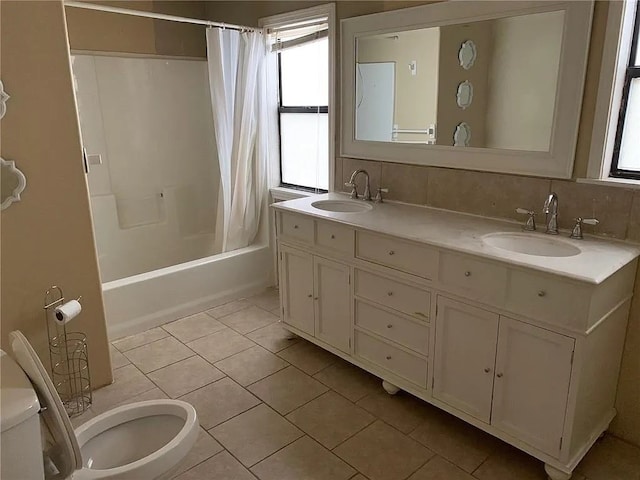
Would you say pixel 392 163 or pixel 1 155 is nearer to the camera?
pixel 1 155

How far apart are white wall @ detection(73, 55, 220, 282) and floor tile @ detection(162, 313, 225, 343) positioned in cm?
64

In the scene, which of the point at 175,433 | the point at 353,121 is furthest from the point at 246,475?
the point at 353,121

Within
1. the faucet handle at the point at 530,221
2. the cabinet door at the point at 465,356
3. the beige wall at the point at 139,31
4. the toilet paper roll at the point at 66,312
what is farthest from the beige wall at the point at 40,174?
the faucet handle at the point at 530,221

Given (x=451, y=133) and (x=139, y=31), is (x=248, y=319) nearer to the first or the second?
(x=451, y=133)

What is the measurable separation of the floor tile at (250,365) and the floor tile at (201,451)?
0.44 meters

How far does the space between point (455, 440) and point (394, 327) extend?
0.56m

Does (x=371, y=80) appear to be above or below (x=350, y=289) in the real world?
above

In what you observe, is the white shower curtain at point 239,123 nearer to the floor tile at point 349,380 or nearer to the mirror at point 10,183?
the floor tile at point 349,380

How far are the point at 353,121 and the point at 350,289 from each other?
1.09m

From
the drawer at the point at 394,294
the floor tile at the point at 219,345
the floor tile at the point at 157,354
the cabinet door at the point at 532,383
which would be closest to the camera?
the cabinet door at the point at 532,383

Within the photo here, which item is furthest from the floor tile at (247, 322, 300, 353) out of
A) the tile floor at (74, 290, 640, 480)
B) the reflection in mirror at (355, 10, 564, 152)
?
the reflection in mirror at (355, 10, 564, 152)

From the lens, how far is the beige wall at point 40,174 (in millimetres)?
2016

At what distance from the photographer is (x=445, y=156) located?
2.52 m

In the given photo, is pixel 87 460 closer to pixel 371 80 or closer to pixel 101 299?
pixel 101 299
